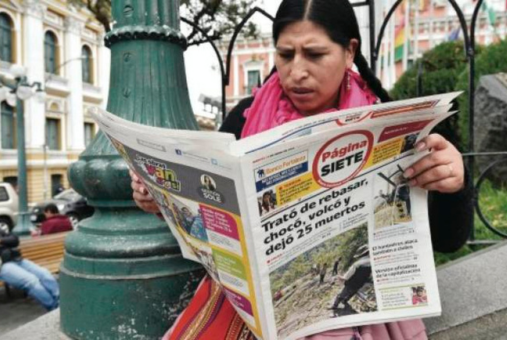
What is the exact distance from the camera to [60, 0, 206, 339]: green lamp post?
141 centimetres

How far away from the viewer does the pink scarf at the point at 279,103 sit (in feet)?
3.95

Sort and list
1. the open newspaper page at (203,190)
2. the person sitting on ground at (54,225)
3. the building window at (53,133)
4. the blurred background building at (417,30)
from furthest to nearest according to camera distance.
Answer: the building window at (53,133)
the blurred background building at (417,30)
the person sitting on ground at (54,225)
the open newspaper page at (203,190)

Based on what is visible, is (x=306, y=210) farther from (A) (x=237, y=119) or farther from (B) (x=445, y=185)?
(A) (x=237, y=119)

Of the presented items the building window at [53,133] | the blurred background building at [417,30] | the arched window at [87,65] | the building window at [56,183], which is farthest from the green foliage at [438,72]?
the arched window at [87,65]

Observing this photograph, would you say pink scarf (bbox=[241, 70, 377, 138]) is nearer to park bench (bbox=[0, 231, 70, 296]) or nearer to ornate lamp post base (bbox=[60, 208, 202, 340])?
ornate lamp post base (bbox=[60, 208, 202, 340])

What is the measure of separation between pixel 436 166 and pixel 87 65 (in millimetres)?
26647

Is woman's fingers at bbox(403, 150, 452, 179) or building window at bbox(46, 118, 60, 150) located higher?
building window at bbox(46, 118, 60, 150)

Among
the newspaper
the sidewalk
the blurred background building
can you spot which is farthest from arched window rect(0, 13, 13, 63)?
the newspaper

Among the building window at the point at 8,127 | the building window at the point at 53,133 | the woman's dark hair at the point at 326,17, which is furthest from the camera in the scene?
the building window at the point at 53,133

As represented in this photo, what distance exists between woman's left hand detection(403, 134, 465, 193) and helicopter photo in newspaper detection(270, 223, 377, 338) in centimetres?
17

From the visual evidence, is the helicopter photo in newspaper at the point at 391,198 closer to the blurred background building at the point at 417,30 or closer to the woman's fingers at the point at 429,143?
the woman's fingers at the point at 429,143

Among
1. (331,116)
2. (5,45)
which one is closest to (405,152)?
(331,116)

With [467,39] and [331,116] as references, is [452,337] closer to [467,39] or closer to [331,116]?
[331,116]

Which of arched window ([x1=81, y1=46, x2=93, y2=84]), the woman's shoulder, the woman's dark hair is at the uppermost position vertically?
arched window ([x1=81, y1=46, x2=93, y2=84])
